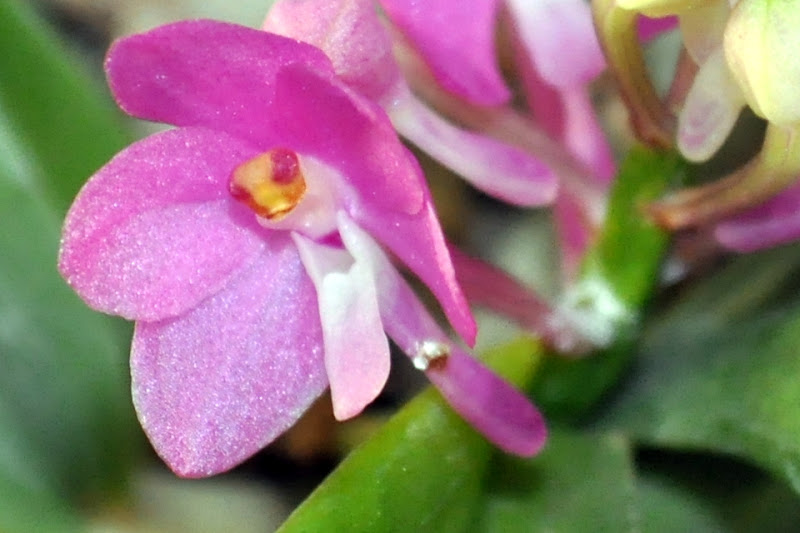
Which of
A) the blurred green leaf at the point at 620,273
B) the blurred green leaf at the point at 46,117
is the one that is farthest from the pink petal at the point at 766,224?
the blurred green leaf at the point at 46,117

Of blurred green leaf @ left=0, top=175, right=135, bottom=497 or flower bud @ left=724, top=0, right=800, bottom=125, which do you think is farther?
blurred green leaf @ left=0, top=175, right=135, bottom=497

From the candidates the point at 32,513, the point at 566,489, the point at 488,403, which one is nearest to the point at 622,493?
the point at 566,489

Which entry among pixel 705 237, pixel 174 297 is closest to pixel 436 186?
pixel 705 237

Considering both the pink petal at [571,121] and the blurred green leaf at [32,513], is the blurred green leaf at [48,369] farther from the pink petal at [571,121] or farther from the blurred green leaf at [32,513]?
the pink petal at [571,121]

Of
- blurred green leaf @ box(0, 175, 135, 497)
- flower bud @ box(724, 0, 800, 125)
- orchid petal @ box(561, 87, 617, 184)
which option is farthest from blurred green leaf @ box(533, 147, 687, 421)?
blurred green leaf @ box(0, 175, 135, 497)

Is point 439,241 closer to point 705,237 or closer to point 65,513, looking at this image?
point 705,237

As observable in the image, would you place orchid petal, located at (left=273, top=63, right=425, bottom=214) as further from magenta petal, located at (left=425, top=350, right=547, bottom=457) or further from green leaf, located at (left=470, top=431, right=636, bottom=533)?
green leaf, located at (left=470, top=431, right=636, bottom=533)
